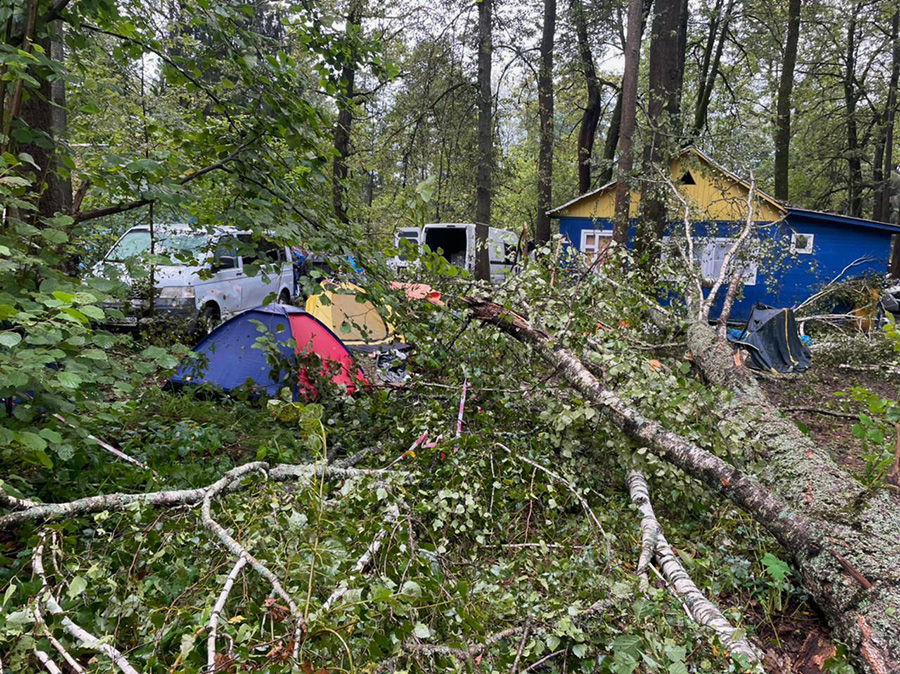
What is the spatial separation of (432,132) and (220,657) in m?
12.2

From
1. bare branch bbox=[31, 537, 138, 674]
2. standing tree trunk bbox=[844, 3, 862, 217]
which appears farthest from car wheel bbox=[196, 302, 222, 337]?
standing tree trunk bbox=[844, 3, 862, 217]

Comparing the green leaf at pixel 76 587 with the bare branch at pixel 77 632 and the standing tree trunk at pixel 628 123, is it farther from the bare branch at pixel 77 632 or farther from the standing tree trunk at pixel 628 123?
the standing tree trunk at pixel 628 123

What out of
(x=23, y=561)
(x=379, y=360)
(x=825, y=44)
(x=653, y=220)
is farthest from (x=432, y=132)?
(x=825, y=44)

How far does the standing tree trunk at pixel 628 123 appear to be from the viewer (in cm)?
998

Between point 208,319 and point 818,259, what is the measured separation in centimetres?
1472

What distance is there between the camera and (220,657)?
5.19ft

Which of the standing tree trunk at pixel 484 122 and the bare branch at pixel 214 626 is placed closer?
the bare branch at pixel 214 626

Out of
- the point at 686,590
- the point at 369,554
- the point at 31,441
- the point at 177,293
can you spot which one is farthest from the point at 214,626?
the point at 177,293

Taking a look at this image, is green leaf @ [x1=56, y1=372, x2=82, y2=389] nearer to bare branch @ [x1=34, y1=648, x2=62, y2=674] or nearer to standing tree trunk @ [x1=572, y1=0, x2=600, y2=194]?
bare branch @ [x1=34, y1=648, x2=62, y2=674]

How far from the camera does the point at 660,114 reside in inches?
408

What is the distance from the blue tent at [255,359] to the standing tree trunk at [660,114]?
6766 mm

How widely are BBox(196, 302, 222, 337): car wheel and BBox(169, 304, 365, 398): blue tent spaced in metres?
2.70

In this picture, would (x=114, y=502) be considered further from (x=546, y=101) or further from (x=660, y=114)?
(x=546, y=101)

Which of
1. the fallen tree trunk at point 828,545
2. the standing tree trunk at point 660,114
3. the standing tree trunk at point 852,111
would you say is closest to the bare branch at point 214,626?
the fallen tree trunk at point 828,545
